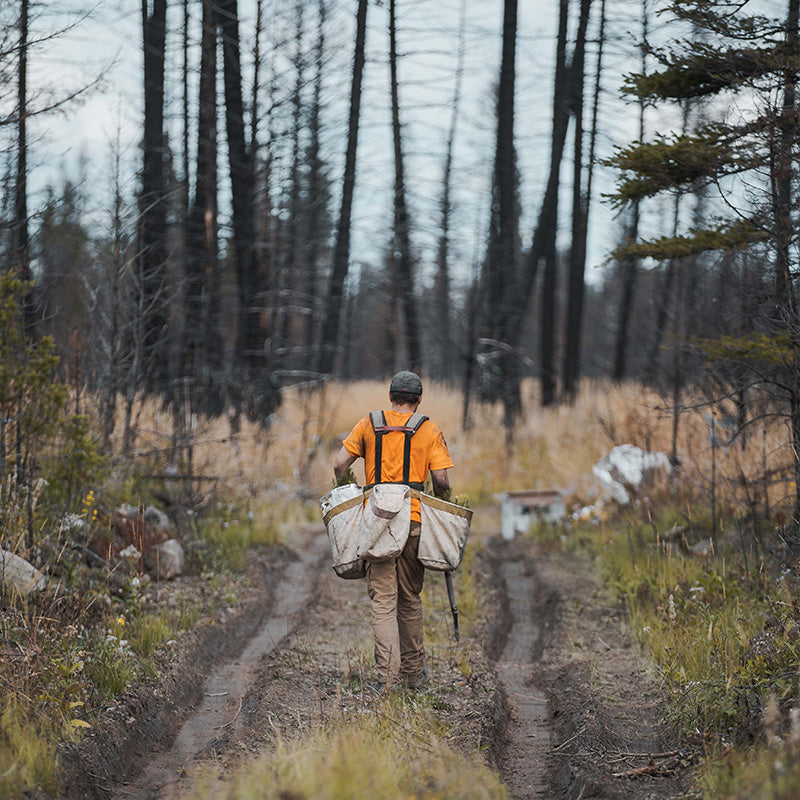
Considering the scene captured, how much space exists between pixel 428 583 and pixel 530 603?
106 cm

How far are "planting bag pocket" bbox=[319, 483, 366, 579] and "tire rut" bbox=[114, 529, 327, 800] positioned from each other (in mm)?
1159

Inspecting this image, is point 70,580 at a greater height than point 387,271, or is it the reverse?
point 387,271

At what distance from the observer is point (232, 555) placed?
30.3 feet

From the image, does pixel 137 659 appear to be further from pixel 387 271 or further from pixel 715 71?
pixel 387 271

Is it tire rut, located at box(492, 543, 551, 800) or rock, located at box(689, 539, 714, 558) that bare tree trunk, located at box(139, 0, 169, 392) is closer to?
tire rut, located at box(492, 543, 551, 800)

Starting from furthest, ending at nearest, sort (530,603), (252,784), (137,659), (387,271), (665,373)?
(387,271) < (665,373) < (530,603) < (137,659) < (252,784)

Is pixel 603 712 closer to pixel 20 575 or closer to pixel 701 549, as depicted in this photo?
pixel 701 549

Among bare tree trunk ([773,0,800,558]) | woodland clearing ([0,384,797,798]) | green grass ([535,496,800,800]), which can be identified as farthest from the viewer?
bare tree trunk ([773,0,800,558])

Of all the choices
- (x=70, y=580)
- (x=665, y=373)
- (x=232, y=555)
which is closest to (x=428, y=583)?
(x=232, y=555)

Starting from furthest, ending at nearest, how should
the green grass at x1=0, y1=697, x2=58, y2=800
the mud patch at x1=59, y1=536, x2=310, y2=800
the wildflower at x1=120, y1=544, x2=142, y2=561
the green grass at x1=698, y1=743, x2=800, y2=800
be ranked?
1. the wildflower at x1=120, y1=544, x2=142, y2=561
2. the mud patch at x1=59, y1=536, x2=310, y2=800
3. the green grass at x1=0, y1=697, x2=58, y2=800
4. the green grass at x1=698, y1=743, x2=800, y2=800

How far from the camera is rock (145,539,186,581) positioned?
816cm

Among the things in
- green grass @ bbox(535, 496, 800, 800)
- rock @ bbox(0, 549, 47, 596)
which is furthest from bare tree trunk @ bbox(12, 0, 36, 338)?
green grass @ bbox(535, 496, 800, 800)

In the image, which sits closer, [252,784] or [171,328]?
[252,784]

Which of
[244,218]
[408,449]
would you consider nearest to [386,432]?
[408,449]
